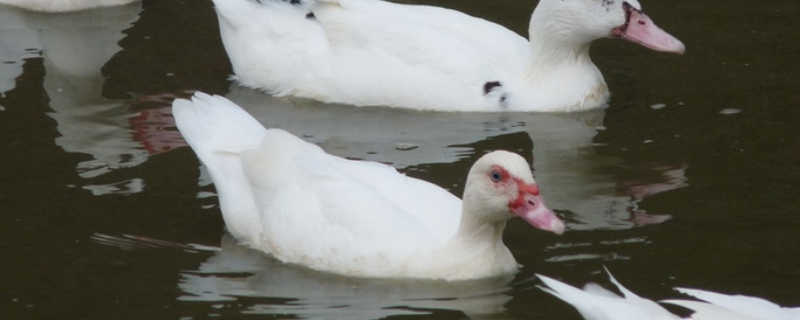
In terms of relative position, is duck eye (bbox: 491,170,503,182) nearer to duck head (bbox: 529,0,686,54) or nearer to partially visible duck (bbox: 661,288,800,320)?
partially visible duck (bbox: 661,288,800,320)

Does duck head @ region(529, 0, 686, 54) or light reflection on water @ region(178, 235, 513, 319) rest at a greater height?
duck head @ region(529, 0, 686, 54)

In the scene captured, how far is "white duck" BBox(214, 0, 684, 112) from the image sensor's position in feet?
34.0

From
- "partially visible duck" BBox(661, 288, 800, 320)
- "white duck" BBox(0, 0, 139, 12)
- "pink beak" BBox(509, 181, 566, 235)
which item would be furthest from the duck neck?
"partially visible duck" BBox(661, 288, 800, 320)

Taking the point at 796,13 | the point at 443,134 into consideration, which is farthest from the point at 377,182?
the point at 796,13

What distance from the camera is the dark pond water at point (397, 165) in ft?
24.9

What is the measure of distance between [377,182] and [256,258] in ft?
A: 2.21

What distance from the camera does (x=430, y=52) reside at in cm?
1038

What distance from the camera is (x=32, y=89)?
34.7ft

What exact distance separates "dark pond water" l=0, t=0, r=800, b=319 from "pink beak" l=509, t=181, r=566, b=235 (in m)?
0.34

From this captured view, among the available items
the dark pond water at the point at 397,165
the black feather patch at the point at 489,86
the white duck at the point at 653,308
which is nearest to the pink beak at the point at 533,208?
the dark pond water at the point at 397,165

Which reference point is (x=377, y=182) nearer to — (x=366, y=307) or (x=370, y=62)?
(x=366, y=307)

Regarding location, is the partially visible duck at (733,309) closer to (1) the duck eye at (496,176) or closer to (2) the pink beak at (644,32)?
(1) the duck eye at (496,176)

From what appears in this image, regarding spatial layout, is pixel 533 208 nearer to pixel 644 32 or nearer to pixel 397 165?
pixel 397 165

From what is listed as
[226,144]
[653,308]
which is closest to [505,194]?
[653,308]
